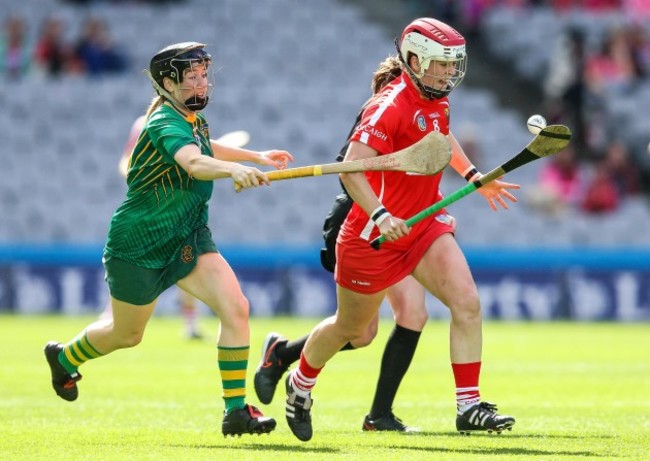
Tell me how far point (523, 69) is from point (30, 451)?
18.3 m

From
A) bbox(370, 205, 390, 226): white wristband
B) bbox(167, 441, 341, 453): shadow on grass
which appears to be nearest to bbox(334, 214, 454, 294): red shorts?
bbox(370, 205, 390, 226): white wristband

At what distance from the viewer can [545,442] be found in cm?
839

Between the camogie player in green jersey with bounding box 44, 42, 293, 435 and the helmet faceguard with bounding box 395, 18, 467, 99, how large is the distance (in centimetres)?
119

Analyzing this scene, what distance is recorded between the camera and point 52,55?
24250 mm

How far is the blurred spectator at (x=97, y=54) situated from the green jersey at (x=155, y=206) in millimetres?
16017

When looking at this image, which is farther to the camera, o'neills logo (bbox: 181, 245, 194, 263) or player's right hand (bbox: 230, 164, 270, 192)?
o'neills logo (bbox: 181, 245, 194, 263)

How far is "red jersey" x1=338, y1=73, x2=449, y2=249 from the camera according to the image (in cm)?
844

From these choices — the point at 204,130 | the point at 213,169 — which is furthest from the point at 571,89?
the point at 213,169

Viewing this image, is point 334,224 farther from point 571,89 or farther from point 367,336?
point 571,89

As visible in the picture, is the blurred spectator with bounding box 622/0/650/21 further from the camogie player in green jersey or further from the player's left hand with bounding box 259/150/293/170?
the camogie player in green jersey

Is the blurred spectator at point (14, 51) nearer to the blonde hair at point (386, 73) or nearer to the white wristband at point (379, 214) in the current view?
the blonde hair at point (386, 73)

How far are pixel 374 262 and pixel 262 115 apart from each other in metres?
15.1

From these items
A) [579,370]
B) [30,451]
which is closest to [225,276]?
[30,451]

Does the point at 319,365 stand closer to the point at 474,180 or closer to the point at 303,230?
the point at 474,180
